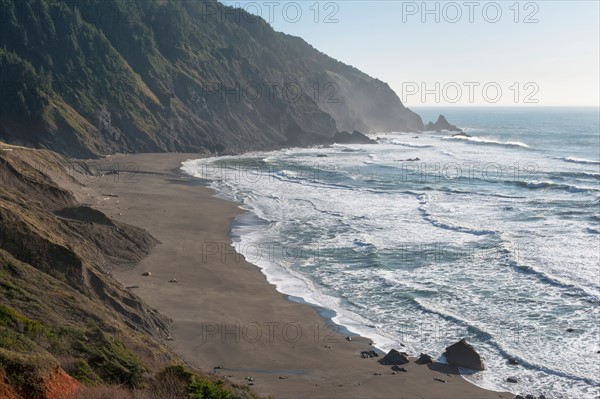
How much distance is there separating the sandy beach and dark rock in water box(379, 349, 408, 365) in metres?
0.24

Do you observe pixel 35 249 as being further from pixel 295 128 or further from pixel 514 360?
pixel 295 128

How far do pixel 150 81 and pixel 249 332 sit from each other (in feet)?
260

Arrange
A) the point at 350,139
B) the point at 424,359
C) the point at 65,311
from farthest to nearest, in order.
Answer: the point at 350,139, the point at 424,359, the point at 65,311

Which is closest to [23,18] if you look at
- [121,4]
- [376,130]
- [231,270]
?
[121,4]

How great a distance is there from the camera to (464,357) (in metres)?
21.3

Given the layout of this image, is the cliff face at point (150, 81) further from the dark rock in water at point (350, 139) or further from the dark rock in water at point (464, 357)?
the dark rock in water at point (464, 357)

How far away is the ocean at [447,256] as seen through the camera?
23312 mm

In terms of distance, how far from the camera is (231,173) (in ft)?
230

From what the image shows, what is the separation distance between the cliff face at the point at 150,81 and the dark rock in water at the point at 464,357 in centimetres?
5748

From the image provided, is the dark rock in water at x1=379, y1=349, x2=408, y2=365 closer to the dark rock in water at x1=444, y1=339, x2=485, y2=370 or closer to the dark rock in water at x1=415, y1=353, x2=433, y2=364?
the dark rock in water at x1=415, y1=353, x2=433, y2=364

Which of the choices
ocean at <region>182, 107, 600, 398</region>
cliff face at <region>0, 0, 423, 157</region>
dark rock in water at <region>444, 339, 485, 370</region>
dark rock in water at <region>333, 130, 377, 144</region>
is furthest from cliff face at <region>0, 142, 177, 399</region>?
dark rock in water at <region>333, 130, 377, 144</region>

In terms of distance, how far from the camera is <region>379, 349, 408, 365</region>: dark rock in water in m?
21.3

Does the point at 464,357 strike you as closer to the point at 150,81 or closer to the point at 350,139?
the point at 150,81

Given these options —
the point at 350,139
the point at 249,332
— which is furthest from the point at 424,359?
the point at 350,139
